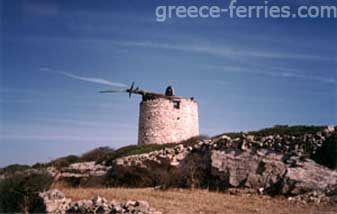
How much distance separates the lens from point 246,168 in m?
11.7

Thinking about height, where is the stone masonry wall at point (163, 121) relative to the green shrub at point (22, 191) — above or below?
above

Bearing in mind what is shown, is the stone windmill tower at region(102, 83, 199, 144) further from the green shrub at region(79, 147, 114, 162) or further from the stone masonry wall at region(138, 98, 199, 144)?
the green shrub at region(79, 147, 114, 162)

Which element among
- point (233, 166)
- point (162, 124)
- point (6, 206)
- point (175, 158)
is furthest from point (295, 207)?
point (162, 124)

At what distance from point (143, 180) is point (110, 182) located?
45.9 inches

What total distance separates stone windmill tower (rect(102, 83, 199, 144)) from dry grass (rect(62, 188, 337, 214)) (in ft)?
29.3

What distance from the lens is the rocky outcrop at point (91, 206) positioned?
754 cm

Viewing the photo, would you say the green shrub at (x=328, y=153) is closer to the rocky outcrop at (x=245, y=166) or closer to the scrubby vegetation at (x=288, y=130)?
the rocky outcrop at (x=245, y=166)

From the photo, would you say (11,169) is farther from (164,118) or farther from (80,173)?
(164,118)

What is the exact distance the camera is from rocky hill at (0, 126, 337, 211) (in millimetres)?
10625

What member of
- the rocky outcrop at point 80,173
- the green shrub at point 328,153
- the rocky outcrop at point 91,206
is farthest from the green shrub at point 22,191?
the green shrub at point 328,153

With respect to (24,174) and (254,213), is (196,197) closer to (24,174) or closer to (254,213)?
(254,213)

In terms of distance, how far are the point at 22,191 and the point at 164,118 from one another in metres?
11.3

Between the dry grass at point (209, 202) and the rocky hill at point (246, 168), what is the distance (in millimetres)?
598

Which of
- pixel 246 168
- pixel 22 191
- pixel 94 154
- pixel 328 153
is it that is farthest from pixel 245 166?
pixel 94 154
